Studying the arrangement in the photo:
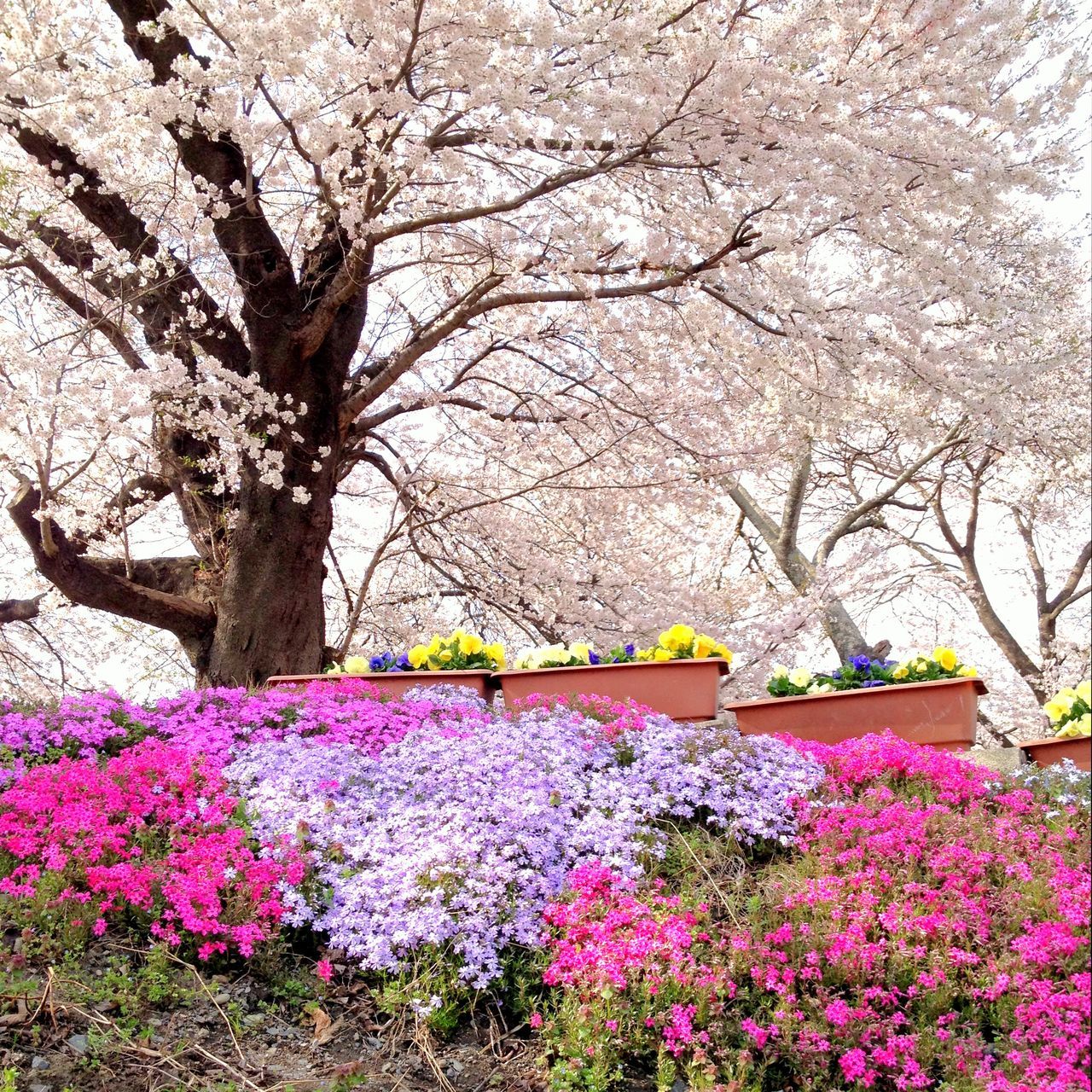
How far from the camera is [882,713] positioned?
5.48 metres

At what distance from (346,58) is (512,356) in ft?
17.8

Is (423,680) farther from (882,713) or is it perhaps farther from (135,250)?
(135,250)

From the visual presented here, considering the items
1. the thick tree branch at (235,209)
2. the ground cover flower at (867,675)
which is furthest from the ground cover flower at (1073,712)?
the thick tree branch at (235,209)

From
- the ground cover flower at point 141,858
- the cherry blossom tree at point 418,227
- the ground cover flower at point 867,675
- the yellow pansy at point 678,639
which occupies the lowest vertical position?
the ground cover flower at point 141,858

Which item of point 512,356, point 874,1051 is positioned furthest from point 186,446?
point 874,1051

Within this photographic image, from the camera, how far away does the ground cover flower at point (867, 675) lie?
5.59m

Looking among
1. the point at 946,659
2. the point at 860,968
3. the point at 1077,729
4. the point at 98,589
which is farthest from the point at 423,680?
the point at 1077,729

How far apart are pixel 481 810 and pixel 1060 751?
2375 mm

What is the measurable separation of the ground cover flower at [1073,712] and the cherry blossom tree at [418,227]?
3075 millimetres

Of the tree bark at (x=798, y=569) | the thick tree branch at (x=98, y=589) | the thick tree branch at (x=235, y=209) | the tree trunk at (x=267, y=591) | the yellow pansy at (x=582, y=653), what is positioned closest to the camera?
the yellow pansy at (x=582, y=653)

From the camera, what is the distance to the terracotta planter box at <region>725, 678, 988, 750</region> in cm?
532

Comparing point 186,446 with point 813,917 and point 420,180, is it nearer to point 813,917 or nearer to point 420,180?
point 420,180

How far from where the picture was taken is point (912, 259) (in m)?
6.91

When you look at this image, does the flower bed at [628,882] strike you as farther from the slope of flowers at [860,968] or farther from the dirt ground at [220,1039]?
the dirt ground at [220,1039]
